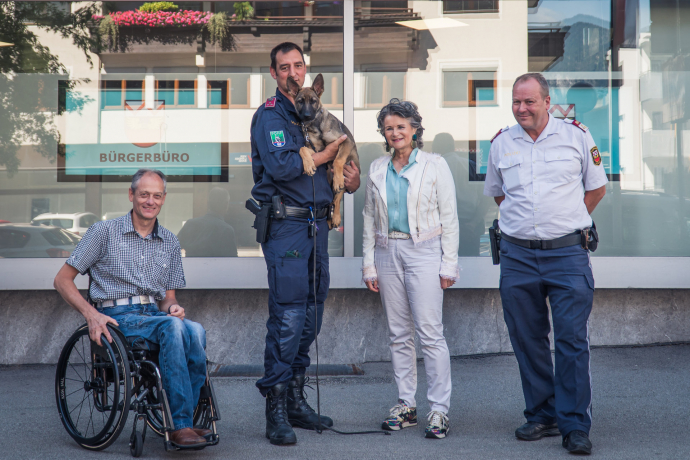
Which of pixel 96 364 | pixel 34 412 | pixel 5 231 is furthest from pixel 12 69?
pixel 96 364

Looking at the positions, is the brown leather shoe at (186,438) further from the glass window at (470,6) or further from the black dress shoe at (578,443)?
the glass window at (470,6)

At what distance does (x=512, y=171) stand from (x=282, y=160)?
1.40m

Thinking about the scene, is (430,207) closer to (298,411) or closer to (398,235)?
(398,235)

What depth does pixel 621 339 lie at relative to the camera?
5.88 meters

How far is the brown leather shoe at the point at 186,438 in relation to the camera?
3.08m

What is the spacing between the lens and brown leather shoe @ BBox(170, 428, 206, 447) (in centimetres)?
308

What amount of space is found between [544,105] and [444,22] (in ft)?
9.19

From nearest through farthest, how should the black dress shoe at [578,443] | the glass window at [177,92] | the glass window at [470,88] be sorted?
the black dress shoe at [578,443]
the glass window at [470,88]
the glass window at [177,92]

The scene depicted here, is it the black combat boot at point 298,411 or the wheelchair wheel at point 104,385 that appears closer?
the wheelchair wheel at point 104,385

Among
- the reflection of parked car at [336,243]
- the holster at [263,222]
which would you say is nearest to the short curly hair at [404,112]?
the holster at [263,222]

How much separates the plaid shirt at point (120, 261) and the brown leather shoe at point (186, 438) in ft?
2.87

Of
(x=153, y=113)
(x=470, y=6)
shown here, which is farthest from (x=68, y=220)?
(x=470, y=6)

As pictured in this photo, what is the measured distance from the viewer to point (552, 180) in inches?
141

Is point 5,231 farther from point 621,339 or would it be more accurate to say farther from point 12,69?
point 621,339
